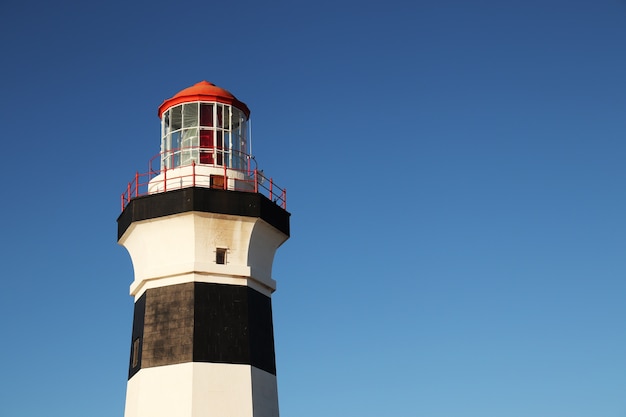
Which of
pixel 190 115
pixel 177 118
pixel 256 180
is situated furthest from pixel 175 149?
pixel 256 180

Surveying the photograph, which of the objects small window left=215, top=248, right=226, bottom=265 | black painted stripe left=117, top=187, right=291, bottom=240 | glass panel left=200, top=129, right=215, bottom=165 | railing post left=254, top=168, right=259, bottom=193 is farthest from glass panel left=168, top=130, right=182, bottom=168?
small window left=215, top=248, right=226, bottom=265

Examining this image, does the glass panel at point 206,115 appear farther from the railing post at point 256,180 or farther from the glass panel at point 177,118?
the railing post at point 256,180

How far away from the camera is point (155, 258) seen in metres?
21.0

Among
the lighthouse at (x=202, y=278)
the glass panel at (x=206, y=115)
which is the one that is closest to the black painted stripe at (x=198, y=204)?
the lighthouse at (x=202, y=278)

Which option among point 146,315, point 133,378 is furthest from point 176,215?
point 133,378

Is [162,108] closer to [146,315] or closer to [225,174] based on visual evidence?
[225,174]

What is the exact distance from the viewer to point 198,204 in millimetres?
20719

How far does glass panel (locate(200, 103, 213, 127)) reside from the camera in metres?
22.4

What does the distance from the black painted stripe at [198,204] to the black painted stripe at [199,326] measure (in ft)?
5.24

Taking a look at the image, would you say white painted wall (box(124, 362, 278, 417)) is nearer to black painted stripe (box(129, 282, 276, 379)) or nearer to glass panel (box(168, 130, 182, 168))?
black painted stripe (box(129, 282, 276, 379))

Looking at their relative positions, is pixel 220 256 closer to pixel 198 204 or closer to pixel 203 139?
pixel 198 204

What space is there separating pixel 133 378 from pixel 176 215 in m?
3.65

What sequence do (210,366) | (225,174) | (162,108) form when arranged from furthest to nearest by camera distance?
1. (162,108)
2. (225,174)
3. (210,366)

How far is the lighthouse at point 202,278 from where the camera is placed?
20.0 meters
